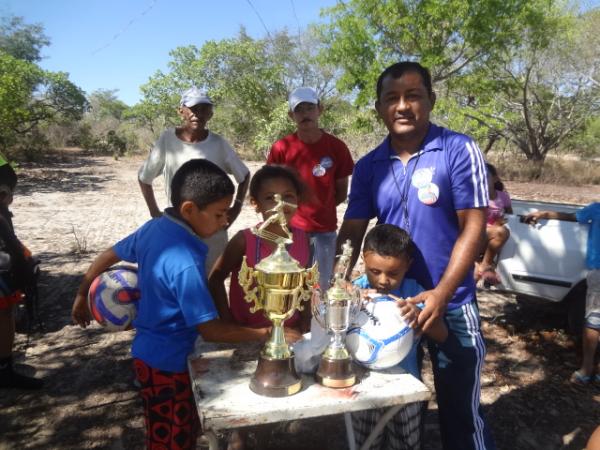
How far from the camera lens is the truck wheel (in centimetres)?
412

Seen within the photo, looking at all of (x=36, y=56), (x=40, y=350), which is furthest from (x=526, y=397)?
(x=36, y=56)

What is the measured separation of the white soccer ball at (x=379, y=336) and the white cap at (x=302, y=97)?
7.44 feet

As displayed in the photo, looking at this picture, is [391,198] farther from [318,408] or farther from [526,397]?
[526,397]

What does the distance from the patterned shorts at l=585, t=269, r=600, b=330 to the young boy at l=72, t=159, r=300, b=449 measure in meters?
2.78

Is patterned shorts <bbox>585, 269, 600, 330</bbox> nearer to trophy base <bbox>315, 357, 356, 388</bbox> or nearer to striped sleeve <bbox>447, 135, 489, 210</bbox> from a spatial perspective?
striped sleeve <bbox>447, 135, 489, 210</bbox>

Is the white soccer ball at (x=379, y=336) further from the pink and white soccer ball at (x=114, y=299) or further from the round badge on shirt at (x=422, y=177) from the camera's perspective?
the pink and white soccer ball at (x=114, y=299)

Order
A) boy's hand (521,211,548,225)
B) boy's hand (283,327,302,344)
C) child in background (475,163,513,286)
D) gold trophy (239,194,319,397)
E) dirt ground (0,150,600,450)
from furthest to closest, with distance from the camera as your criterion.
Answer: child in background (475,163,513,286) → boy's hand (521,211,548,225) → dirt ground (0,150,600,450) → boy's hand (283,327,302,344) → gold trophy (239,194,319,397)

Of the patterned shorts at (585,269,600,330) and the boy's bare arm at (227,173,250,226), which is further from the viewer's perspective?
the boy's bare arm at (227,173,250,226)

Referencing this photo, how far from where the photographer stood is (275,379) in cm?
157

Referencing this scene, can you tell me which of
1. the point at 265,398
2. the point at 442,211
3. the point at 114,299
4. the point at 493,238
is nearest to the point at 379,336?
the point at 265,398

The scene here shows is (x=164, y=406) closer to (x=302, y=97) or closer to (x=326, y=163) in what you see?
(x=326, y=163)

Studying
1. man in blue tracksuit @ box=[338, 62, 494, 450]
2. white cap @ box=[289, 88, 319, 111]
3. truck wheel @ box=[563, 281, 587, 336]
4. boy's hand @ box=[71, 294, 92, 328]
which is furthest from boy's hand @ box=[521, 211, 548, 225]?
boy's hand @ box=[71, 294, 92, 328]

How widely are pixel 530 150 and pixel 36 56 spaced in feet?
121

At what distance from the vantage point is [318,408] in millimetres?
1521
